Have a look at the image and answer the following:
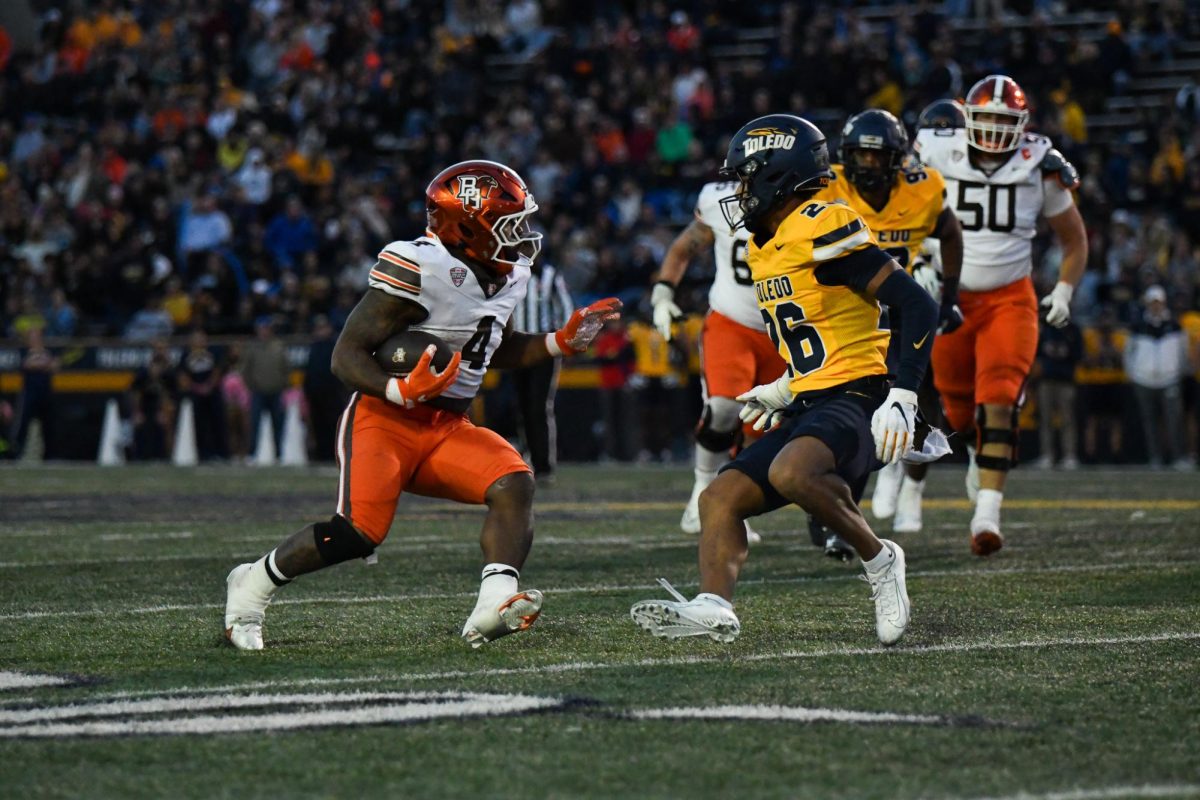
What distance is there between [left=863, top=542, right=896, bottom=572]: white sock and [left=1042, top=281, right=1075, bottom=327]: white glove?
3.26m

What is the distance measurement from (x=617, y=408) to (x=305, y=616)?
12.6 m

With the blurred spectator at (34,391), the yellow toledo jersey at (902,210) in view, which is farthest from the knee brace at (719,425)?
the blurred spectator at (34,391)

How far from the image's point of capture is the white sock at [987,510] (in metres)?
7.70

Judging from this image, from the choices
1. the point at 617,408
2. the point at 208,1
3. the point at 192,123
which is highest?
the point at 208,1

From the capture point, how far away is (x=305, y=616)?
5.98 meters

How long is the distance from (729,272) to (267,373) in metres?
11.1

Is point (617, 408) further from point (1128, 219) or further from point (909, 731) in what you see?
point (909, 731)

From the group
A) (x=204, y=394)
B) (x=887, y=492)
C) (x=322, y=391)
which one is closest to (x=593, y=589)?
(x=887, y=492)

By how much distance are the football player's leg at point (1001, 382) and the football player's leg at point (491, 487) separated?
123 inches

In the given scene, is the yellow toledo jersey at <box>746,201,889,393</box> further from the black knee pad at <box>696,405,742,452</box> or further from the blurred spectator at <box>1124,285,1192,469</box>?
the blurred spectator at <box>1124,285,1192,469</box>

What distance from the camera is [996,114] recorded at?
823 centimetres

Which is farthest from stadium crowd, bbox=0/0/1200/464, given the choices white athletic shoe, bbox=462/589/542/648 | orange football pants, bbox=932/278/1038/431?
white athletic shoe, bbox=462/589/542/648

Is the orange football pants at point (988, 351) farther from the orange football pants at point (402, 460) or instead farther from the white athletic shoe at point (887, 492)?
the orange football pants at point (402, 460)

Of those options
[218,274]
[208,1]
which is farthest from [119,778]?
[208,1]
